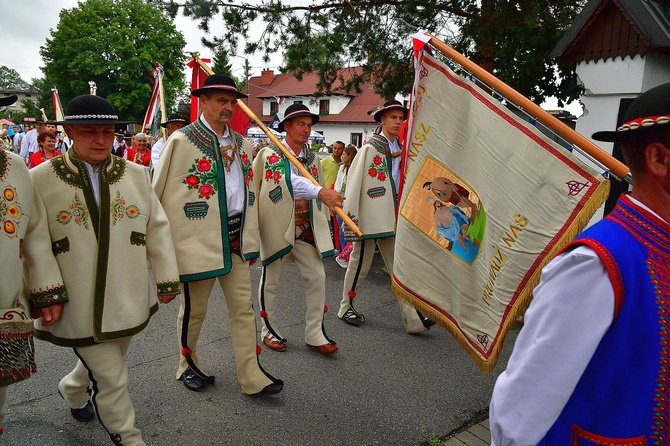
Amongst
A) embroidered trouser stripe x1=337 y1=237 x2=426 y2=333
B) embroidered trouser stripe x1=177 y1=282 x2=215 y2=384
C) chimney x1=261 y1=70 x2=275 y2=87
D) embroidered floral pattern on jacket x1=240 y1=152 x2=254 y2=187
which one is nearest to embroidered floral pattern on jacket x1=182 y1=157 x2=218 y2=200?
embroidered floral pattern on jacket x1=240 y1=152 x2=254 y2=187

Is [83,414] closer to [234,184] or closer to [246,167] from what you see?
[234,184]

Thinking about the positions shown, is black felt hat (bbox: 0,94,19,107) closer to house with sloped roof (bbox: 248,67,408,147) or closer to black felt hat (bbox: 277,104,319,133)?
black felt hat (bbox: 277,104,319,133)

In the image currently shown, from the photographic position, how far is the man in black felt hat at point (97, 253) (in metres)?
2.61

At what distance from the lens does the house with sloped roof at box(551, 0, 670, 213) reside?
4371mm

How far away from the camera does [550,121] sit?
1.91 meters

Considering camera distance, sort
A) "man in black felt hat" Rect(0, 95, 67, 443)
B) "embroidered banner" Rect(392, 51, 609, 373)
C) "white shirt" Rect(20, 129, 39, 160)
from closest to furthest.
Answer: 1. "embroidered banner" Rect(392, 51, 609, 373)
2. "man in black felt hat" Rect(0, 95, 67, 443)
3. "white shirt" Rect(20, 129, 39, 160)

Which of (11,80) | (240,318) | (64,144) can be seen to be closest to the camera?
(240,318)

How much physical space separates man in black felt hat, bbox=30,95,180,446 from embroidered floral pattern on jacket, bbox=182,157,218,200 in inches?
23.0

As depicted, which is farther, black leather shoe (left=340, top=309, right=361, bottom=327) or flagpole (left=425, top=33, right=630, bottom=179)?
black leather shoe (left=340, top=309, right=361, bottom=327)

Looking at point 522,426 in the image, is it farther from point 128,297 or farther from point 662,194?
point 128,297

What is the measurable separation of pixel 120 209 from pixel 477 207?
182 centimetres

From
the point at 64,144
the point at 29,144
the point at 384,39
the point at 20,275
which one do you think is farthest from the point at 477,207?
the point at 29,144

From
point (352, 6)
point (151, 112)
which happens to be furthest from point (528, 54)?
point (151, 112)

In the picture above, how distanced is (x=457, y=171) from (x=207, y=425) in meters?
2.11
